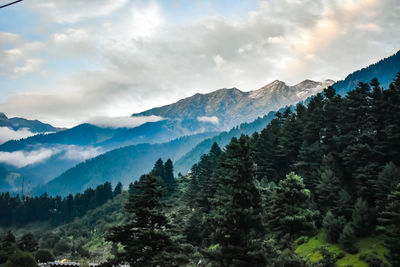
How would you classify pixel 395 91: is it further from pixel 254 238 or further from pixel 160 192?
pixel 160 192

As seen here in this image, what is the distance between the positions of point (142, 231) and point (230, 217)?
6.12 m

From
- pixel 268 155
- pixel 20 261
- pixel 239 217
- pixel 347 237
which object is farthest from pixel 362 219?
pixel 20 261

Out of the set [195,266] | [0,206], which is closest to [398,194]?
[195,266]

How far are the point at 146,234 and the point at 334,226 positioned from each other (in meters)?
22.8

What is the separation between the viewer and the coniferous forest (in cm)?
2388

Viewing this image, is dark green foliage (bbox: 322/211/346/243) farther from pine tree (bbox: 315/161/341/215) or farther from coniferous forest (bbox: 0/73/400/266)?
pine tree (bbox: 315/161/341/215)

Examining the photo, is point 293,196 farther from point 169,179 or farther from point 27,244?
point 169,179

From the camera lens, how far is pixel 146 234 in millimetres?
23625

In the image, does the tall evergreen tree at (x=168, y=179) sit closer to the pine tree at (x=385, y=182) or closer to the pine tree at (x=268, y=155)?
the pine tree at (x=268, y=155)

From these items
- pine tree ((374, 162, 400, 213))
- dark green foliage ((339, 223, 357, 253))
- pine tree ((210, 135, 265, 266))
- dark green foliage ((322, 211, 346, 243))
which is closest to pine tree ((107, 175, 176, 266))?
pine tree ((210, 135, 265, 266))

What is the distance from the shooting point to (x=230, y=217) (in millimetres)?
23531

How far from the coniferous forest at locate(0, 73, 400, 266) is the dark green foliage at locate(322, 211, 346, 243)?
102 millimetres

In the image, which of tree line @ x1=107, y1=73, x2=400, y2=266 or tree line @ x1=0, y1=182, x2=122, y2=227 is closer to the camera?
tree line @ x1=107, y1=73, x2=400, y2=266

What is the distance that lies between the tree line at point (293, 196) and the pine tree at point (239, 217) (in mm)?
70
